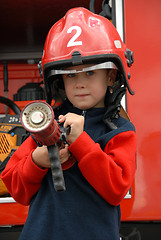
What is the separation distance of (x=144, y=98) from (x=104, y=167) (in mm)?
824

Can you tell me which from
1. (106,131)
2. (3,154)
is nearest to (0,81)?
(3,154)

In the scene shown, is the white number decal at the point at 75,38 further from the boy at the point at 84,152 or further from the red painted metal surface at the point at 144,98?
the red painted metal surface at the point at 144,98

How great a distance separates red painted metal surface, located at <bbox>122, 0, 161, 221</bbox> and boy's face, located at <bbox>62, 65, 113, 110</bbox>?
0.61 metres

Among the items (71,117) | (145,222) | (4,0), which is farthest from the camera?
(4,0)

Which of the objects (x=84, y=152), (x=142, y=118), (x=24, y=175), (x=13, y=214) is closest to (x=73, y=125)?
(x=84, y=152)

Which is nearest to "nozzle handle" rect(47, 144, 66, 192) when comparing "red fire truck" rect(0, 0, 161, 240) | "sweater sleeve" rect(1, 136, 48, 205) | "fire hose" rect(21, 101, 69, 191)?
"fire hose" rect(21, 101, 69, 191)

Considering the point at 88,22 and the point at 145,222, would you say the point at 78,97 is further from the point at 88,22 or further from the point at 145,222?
the point at 145,222

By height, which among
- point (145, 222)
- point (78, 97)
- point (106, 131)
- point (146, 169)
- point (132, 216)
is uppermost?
point (78, 97)

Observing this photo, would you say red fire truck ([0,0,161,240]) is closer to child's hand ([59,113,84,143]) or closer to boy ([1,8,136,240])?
boy ([1,8,136,240])

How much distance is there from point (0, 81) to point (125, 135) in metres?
1.98

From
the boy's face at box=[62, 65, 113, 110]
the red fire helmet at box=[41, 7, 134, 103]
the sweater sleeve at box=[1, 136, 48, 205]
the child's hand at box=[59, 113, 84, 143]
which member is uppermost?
the red fire helmet at box=[41, 7, 134, 103]

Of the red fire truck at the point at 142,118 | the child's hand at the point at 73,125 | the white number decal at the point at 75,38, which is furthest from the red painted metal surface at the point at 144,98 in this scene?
the child's hand at the point at 73,125

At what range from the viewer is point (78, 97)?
911mm

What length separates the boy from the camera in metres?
0.79
